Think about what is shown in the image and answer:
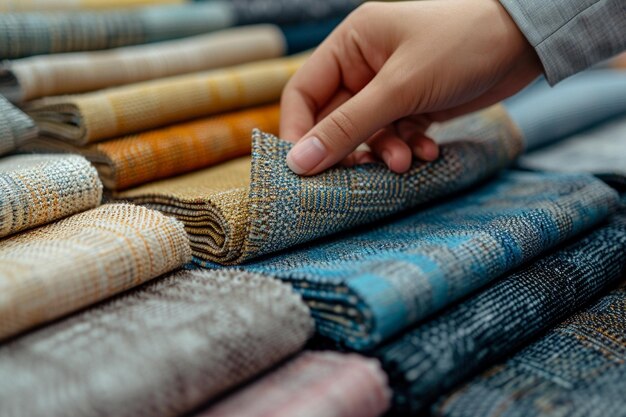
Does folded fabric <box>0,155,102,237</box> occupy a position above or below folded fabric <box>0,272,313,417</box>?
above

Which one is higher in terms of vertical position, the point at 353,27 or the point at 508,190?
the point at 353,27

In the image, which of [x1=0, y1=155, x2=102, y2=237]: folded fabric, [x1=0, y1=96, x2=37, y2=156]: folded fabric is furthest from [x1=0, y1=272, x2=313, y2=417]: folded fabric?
[x1=0, y1=96, x2=37, y2=156]: folded fabric

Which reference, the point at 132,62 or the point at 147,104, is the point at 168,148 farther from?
the point at 132,62

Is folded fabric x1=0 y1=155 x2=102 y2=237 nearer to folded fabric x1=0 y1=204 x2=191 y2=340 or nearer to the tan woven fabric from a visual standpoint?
folded fabric x1=0 y1=204 x2=191 y2=340

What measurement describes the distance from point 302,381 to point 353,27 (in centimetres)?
42

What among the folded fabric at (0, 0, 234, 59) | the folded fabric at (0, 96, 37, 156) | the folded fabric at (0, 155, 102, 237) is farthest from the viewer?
the folded fabric at (0, 0, 234, 59)

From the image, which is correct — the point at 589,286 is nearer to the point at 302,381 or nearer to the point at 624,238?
the point at 624,238

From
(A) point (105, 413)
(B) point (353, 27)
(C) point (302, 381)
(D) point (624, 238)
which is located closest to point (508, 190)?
(D) point (624, 238)

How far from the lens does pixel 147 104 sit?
2.33ft

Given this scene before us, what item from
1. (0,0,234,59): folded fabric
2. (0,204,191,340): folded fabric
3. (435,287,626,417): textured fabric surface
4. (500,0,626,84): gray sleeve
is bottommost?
(435,287,626,417): textured fabric surface

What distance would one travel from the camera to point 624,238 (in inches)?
25.4

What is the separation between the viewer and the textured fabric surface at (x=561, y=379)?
17.1 inches

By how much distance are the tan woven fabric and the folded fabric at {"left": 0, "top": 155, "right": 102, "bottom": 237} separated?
17cm

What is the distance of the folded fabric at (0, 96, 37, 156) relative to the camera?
2.05ft
